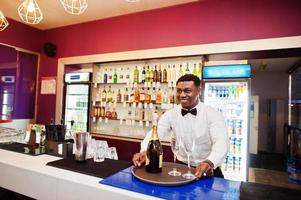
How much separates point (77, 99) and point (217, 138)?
380cm

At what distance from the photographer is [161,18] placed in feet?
11.8

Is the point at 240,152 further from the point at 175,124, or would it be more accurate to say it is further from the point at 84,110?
the point at 84,110

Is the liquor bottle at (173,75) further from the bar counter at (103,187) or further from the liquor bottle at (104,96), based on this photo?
the bar counter at (103,187)

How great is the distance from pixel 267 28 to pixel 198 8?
3.50 ft

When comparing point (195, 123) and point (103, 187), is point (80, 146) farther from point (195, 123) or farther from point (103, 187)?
point (195, 123)

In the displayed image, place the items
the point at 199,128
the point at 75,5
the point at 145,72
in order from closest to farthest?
the point at 199,128, the point at 75,5, the point at 145,72

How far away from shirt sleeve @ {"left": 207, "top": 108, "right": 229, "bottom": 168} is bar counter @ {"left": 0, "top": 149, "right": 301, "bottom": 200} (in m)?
0.22

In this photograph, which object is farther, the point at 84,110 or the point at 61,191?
the point at 84,110

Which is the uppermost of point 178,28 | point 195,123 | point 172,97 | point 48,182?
point 178,28

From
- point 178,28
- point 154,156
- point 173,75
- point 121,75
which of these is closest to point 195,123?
point 154,156

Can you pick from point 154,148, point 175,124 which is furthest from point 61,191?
point 175,124

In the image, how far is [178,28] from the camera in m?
3.45

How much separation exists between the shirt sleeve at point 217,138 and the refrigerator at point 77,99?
307 cm

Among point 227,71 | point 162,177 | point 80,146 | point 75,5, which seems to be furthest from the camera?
point 75,5
